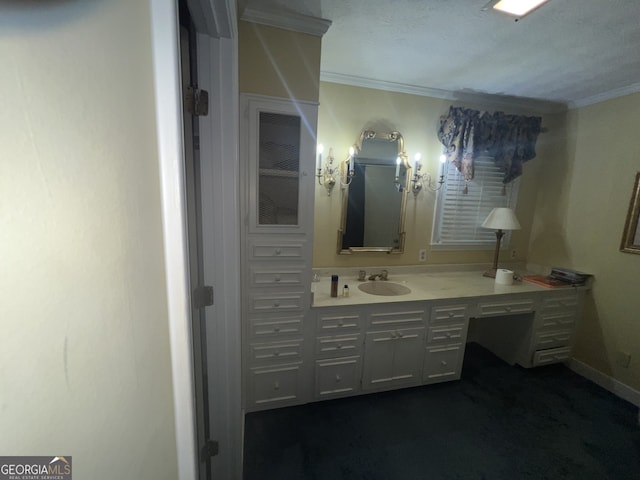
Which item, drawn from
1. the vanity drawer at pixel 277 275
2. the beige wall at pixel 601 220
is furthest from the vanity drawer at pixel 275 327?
the beige wall at pixel 601 220

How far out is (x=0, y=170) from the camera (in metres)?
0.26

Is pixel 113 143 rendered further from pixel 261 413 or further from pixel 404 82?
pixel 404 82

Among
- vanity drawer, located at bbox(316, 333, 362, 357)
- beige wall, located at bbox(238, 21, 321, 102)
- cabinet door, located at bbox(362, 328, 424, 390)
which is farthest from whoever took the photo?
cabinet door, located at bbox(362, 328, 424, 390)

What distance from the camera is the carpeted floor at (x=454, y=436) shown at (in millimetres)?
1471

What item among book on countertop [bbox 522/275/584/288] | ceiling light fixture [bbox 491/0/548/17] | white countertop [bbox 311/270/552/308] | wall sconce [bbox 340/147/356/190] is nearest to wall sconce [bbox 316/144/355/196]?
wall sconce [bbox 340/147/356/190]

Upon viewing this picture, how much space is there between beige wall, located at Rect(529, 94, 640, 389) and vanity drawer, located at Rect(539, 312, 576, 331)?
0.13m

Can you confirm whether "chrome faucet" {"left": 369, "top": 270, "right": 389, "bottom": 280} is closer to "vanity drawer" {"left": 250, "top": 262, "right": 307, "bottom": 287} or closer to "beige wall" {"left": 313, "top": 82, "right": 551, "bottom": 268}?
"beige wall" {"left": 313, "top": 82, "right": 551, "bottom": 268}

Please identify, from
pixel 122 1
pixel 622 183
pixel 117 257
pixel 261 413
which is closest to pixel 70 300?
pixel 117 257

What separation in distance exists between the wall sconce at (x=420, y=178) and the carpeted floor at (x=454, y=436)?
165 cm

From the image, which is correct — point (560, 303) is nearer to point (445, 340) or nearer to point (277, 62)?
point (445, 340)

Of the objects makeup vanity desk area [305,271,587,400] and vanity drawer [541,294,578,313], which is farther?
vanity drawer [541,294,578,313]

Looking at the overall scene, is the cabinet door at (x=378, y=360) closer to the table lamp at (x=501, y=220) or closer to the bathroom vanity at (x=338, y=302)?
the bathroom vanity at (x=338, y=302)

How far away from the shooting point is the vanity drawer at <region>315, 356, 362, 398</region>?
5.95 ft

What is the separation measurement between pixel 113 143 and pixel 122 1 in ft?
0.67
